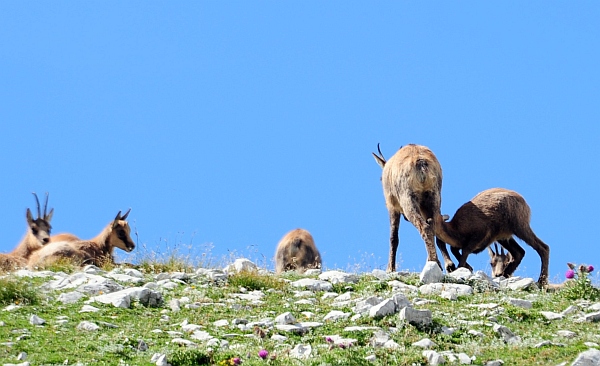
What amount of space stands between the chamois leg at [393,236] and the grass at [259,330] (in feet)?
11.3

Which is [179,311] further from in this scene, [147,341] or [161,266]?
[161,266]

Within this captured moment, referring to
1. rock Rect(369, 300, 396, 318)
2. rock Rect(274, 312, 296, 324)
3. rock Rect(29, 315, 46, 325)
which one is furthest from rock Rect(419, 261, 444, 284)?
rock Rect(29, 315, 46, 325)

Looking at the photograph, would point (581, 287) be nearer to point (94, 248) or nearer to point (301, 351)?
point (301, 351)

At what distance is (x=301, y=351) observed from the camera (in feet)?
28.9

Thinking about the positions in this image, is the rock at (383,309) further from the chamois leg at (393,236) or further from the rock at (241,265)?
the chamois leg at (393,236)

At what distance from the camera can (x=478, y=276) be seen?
548 inches

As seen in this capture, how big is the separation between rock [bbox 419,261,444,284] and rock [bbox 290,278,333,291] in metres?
1.50

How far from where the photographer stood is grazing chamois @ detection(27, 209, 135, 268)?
16578mm

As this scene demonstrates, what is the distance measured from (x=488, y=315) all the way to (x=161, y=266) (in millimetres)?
6789

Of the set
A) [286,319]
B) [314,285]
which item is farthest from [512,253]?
[286,319]

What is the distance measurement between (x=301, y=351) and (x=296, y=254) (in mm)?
9144

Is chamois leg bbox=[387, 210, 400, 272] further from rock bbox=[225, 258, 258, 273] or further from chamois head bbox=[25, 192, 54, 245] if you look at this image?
chamois head bbox=[25, 192, 54, 245]

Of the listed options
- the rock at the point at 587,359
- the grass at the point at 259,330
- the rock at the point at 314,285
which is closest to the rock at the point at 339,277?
the rock at the point at 314,285

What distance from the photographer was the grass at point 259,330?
870 cm
